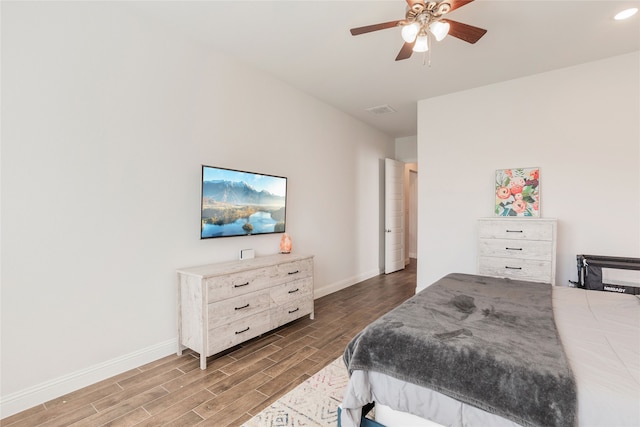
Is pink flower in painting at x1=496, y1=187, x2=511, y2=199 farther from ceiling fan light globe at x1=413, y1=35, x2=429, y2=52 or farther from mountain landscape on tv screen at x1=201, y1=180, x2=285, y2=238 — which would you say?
mountain landscape on tv screen at x1=201, y1=180, x2=285, y2=238

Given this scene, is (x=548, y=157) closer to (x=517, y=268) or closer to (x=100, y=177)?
(x=517, y=268)

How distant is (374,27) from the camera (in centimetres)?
216

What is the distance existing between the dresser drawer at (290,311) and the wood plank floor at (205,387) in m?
0.14

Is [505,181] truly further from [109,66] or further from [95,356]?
[95,356]

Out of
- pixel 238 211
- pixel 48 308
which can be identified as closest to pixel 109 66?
pixel 238 211

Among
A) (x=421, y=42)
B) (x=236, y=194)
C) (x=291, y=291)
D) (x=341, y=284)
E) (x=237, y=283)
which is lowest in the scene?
(x=341, y=284)

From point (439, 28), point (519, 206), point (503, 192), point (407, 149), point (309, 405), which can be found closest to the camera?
point (309, 405)

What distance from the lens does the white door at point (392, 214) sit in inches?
232

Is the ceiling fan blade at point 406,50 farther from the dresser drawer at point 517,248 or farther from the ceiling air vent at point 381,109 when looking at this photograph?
the dresser drawer at point 517,248

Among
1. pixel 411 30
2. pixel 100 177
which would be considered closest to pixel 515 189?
pixel 411 30

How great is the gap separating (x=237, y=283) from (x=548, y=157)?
381cm

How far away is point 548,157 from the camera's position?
3.56 m

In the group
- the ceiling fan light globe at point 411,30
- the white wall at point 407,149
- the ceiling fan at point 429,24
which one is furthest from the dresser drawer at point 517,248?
the white wall at point 407,149

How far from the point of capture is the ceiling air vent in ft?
15.3
